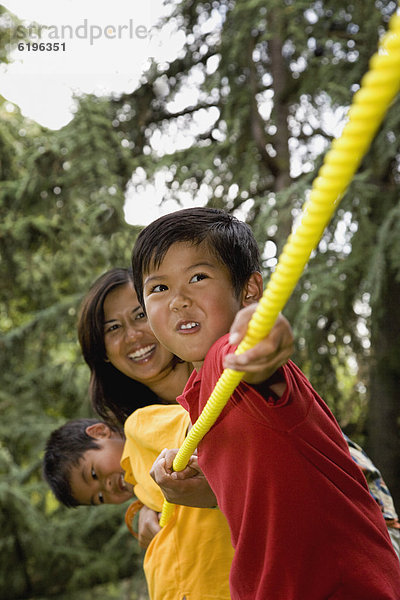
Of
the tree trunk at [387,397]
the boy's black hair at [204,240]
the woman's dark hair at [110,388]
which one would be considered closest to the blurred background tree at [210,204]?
the tree trunk at [387,397]

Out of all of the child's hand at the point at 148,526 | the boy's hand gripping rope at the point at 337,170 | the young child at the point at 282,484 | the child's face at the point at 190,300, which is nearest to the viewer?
the boy's hand gripping rope at the point at 337,170

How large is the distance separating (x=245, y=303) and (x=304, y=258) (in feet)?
1.95

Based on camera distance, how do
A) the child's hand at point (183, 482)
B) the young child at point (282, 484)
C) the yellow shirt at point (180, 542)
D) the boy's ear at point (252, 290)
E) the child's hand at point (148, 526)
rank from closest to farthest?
the young child at point (282, 484) < the boy's ear at point (252, 290) < the child's hand at point (183, 482) < the yellow shirt at point (180, 542) < the child's hand at point (148, 526)

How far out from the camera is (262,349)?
2.30 feet

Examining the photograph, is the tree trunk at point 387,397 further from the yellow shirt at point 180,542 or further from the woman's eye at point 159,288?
the woman's eye at point 159,288

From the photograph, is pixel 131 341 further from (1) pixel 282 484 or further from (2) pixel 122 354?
(1) pixel 282 484

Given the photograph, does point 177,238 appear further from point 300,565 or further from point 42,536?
point 42,536

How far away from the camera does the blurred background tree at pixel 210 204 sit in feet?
10.7

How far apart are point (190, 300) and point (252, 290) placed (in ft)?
0.54

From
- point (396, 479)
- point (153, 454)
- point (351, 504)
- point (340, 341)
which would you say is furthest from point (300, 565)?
point (396, 479)

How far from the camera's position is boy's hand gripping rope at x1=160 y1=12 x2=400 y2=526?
0.45 meters

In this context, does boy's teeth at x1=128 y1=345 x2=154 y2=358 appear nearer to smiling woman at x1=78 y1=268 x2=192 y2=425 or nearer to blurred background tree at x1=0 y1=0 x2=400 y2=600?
smiling woman at x1=78 y1=268 x2=192 y2=425

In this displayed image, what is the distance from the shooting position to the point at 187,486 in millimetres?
1336

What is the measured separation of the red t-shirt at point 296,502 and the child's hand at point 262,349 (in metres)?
0.13
